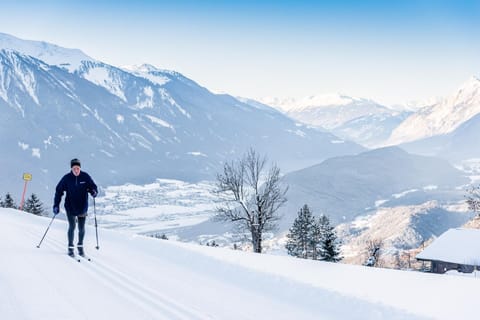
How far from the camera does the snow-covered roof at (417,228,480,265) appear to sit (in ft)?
145

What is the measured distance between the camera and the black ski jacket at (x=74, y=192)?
10727 millimetres

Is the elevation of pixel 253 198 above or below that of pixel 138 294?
above

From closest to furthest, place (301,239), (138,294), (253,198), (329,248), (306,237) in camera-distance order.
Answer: (138,294), (253,198), (329,248), (306,237), (301,239)

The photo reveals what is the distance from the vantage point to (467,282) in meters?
7.45

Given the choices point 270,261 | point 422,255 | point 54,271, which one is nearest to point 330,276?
point 270,261

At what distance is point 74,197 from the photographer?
424 inches

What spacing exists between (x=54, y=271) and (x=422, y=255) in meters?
46.5

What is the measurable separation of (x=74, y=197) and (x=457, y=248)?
44.8 metres

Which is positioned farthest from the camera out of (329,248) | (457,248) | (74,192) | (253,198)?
(457,248)

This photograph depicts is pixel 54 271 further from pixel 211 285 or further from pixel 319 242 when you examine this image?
pixel 319 242

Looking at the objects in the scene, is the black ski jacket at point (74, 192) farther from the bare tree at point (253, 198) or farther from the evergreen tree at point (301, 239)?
the evergreen tree at point (301, 239)

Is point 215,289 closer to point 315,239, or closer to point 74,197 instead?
point 74,197

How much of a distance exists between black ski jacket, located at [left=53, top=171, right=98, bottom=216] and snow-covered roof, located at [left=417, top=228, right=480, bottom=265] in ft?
140

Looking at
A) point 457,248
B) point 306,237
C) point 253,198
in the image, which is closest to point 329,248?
point 306,237
